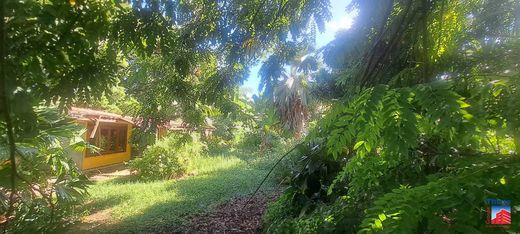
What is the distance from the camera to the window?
1467 centimetres

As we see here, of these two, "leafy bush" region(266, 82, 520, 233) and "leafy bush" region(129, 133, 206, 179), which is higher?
"leafy bush" region(266, 82, 520, 233)

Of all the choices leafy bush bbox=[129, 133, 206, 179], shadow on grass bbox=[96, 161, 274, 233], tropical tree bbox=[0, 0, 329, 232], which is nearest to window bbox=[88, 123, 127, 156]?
leafy bush bbox=[129, 133, 206, 179]

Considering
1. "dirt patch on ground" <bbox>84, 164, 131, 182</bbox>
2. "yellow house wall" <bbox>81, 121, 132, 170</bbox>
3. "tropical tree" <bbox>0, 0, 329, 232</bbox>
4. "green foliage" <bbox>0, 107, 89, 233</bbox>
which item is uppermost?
"tropical tree" <bbox>0, 0, 329, 232</bbox>

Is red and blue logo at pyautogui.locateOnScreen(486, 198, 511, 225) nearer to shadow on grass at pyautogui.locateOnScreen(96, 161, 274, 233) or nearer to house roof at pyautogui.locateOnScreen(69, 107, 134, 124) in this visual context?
shadow on grass at pyautogui.locateOnScreen(96, 161, 274, 233)

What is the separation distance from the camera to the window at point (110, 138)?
578 inches

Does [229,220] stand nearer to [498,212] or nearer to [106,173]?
[498,212]

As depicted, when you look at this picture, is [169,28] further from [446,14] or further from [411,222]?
[411,222]

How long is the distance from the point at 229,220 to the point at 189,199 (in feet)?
7.32

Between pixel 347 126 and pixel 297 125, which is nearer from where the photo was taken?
pixel 347 126

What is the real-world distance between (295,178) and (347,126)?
4.33m

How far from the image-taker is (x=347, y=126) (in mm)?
1412

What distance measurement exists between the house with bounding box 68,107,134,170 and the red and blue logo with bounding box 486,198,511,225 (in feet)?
41.6

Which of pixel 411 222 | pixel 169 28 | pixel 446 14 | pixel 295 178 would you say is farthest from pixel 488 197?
pixel 295 178

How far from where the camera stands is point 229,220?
641 cm
